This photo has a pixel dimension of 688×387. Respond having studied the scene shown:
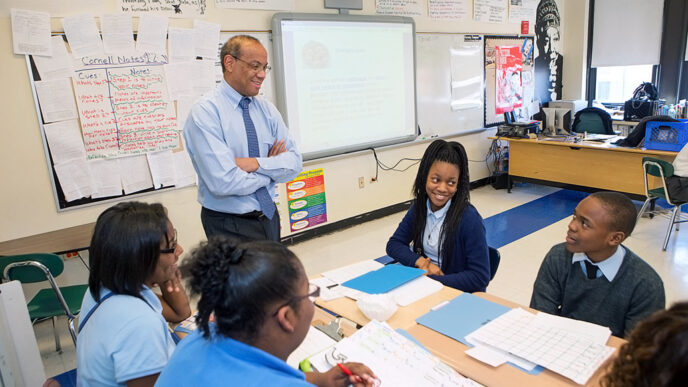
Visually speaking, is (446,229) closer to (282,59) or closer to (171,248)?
(171,248)

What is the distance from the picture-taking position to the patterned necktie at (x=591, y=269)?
161 cm

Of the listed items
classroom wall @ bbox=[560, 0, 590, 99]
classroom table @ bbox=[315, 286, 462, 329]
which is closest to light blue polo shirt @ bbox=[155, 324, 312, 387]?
classroom table @ bbox=[315, 286, 462, 329]

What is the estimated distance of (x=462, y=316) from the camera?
1.45 metres

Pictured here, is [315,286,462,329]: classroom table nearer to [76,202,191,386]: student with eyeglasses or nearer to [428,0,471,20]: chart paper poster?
[76,202,191,386]: student with eyeglasses

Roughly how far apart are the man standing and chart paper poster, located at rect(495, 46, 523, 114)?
425 cm

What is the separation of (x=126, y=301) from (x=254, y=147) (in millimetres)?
1266

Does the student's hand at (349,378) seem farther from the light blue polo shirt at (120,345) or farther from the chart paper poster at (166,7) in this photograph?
the chart paper poster at (166,7)

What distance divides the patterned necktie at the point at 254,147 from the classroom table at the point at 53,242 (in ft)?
3.07

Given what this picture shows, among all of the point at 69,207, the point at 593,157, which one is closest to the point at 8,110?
the point at 69,207

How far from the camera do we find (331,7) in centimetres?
408

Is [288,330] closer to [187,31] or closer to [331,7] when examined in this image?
[187,31]

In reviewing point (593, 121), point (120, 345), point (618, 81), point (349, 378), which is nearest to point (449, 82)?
point (593, 121)

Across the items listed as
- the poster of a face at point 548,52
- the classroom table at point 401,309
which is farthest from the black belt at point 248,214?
the poster of a face at point 548,52

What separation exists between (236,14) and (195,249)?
311 cm
